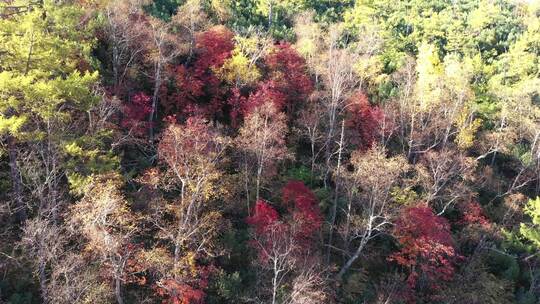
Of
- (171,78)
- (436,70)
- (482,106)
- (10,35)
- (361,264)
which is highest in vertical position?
(10,35)

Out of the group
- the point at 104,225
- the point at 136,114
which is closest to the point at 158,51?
the point at 136,114

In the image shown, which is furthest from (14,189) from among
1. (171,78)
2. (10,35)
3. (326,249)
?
(326,249)

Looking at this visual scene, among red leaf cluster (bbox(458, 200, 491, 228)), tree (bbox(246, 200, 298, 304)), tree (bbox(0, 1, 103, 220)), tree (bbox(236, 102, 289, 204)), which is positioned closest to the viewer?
tree (bbox(0, 1, 103, 220))

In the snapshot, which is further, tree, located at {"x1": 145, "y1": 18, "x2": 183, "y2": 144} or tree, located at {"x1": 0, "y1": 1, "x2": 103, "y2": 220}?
tree, located at {"x1": 145, "y1": 18, "x2": 183, "y2": 144}

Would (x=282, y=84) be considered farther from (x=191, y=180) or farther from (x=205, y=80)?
(x=191, y=180)

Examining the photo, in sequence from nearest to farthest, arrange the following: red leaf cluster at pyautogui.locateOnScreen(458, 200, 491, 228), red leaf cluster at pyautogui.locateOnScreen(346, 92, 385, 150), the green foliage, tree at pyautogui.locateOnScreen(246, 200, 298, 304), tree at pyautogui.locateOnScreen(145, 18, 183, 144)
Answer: tree at pyautogui.locateOnScreen(246, 200, 298, 304), tree at pyautogui.locateOnScreen(145, 18, 183, 144), red leaf cluster at pyautogui.locateOnScreen(458, 200, 491, 228), red leaf cluster at pyautogui.locateOnScreen(346, 92, 385, 150), the green foliage

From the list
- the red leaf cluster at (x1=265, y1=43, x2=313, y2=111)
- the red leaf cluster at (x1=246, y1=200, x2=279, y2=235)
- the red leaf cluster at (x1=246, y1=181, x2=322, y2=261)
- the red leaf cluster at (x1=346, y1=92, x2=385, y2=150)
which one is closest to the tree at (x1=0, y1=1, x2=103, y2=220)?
the red leaf cluster at (x1=246, y1=200, x2=279, y2=235)

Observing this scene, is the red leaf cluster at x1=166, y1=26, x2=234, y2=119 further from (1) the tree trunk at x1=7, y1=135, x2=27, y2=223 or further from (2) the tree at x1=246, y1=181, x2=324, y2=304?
(1) the tree trunk at x1=7, y1=135, x2=27, y2=223

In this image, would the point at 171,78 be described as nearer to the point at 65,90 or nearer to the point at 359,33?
the point at 65,90
